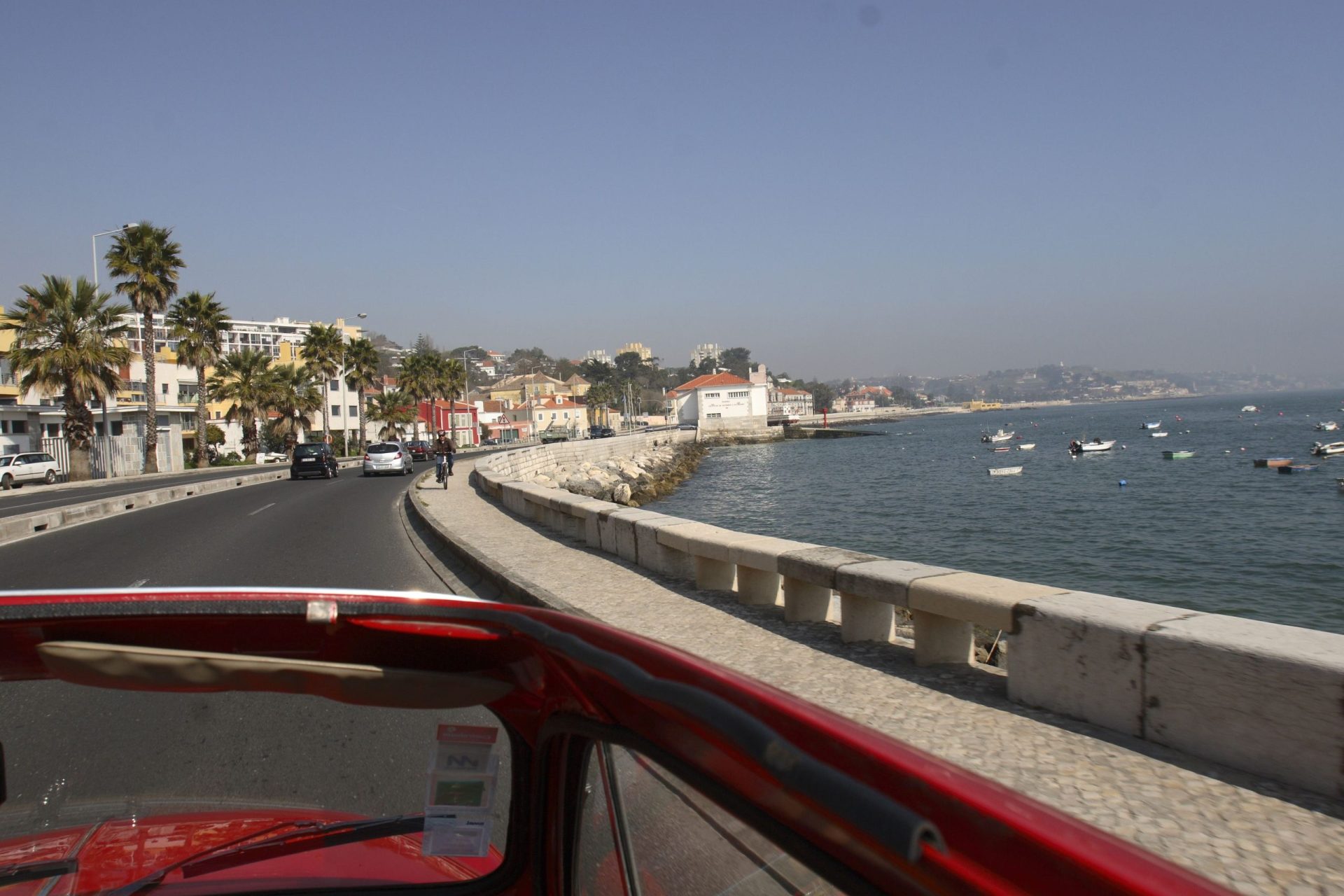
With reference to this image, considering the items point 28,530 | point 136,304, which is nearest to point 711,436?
point 136,304

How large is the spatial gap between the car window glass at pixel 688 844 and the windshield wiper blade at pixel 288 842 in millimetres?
840

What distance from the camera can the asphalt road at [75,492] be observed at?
81.3ft

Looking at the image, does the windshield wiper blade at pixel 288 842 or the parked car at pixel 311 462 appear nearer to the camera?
the windshield wiper blade at pixel 288 842

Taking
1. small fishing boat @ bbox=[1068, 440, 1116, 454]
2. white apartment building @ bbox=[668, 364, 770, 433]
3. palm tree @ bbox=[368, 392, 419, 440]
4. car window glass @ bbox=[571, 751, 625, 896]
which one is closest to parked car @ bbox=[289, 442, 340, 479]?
car window glass @ bbox=[571, 751, 625, 896]

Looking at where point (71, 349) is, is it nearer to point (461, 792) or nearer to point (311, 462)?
point (311, 462)

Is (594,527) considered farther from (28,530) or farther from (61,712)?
(28,530)

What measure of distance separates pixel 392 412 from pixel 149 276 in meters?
32.0

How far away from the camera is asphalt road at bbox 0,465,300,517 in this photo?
2477 centimetres

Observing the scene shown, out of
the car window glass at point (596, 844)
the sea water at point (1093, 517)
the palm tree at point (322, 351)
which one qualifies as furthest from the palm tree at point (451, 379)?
the car window glass at point (596, 844)

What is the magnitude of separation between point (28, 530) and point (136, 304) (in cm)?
3081

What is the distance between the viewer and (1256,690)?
3922mm

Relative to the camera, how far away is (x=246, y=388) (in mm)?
55906

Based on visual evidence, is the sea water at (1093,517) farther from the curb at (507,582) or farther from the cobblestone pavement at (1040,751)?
the curb at (507,582)

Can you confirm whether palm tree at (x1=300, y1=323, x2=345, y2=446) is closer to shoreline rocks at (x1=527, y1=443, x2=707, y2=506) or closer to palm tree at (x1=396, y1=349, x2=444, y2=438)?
palm tree at (x1=396, y1=349, x2=444, y2=438)
